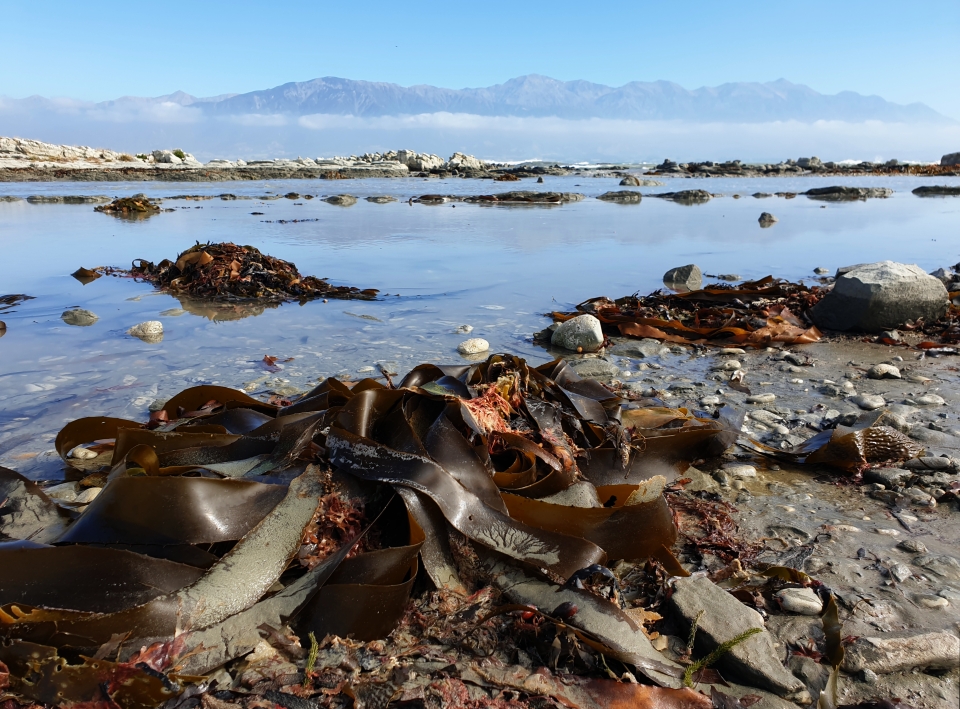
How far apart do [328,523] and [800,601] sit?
4.09 feet

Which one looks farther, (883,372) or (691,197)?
(691,197)

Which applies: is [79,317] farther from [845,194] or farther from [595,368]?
[845,194]

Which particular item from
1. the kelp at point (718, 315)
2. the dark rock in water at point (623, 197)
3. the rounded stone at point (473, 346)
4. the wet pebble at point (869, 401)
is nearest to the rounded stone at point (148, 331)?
the rounded stone at point (473, 346)

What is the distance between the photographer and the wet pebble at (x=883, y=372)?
3.58 meters

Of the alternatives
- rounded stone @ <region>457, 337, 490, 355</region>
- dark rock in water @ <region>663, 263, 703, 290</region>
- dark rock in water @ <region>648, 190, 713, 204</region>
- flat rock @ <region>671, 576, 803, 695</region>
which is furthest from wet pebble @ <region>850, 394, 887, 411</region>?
dark rock in water @ <region>648, 190, 713, 204</region>

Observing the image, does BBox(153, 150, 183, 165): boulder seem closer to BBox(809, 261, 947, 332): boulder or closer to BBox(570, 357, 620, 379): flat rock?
BBox(570, 357, 620, 379): flat rock

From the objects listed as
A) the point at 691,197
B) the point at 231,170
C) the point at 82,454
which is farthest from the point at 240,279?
the point at 231,170

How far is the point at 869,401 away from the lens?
10.3ft

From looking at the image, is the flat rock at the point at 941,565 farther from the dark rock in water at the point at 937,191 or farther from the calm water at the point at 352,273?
the dark rock in water at the point at 937,191

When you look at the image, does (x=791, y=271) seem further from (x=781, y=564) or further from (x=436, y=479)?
(x=436, y=479)

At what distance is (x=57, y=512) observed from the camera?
1919mm

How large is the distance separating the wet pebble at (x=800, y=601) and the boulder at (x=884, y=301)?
11.7 feet

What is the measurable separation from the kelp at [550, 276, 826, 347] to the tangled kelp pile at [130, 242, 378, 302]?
7.24 feet

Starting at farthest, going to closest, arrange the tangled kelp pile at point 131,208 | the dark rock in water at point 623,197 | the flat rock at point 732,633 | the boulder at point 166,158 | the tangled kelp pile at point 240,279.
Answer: the boulder at point 166,158, the dark rock in water at point 623,197, the tangled kelp pile at point 131,208, the tangled kelp pile at point 240,279, the flat rock at point 732,633
